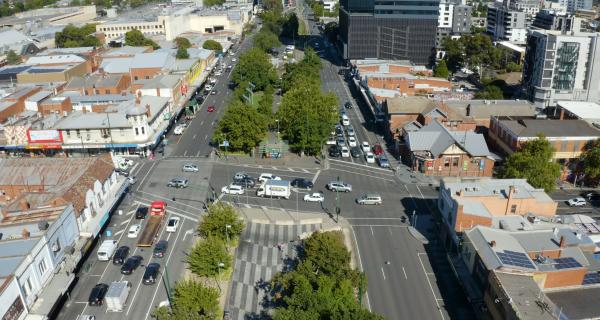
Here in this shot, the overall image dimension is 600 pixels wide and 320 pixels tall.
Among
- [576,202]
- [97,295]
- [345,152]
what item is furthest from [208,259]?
[576,202]

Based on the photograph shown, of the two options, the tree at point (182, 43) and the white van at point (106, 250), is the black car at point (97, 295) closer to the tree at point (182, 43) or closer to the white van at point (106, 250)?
the white van at point (106, 250)

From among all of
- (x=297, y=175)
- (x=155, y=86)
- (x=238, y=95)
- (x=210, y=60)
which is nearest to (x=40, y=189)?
(x=297, y=175)

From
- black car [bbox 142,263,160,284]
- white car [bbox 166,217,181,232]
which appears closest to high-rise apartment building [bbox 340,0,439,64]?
white car [bbox 166,217,181,232]

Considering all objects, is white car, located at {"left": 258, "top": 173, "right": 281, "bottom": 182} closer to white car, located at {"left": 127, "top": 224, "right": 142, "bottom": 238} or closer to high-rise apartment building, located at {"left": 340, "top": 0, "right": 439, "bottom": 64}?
white car, located at {"left": 127, "top": 224, "right": 142, "bottom": 238}

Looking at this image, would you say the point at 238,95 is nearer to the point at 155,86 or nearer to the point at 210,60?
the point at 155,86

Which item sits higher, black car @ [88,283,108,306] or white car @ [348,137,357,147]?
white car @ [348,137,357,147]

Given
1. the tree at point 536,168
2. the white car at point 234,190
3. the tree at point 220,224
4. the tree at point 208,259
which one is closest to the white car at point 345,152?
the white car at point 234,190

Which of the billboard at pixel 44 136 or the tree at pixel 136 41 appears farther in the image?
the tree at pixel 136 41
